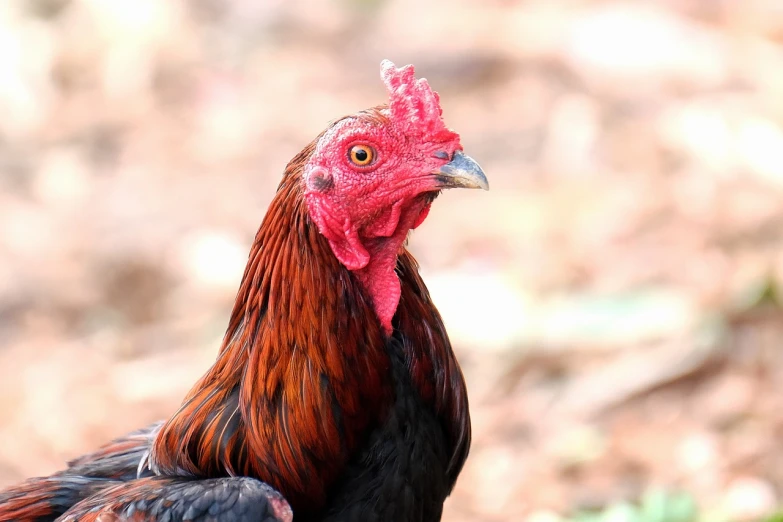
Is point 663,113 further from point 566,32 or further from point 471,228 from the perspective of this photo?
point 471,228

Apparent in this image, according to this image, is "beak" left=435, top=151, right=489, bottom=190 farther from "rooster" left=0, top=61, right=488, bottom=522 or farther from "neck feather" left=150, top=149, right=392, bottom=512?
"neck feather" left=150, top=149, right=392, bottom=512

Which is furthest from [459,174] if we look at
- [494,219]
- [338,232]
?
[494,219]

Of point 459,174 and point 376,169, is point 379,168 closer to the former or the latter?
point 376,169

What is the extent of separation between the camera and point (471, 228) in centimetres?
831

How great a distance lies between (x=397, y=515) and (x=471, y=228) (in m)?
5.27

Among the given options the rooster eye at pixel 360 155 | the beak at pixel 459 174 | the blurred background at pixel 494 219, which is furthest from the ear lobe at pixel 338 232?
the blurred background at pixel 494 219

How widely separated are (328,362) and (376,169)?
0.64 meters

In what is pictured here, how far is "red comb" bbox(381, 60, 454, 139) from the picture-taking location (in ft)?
10.2

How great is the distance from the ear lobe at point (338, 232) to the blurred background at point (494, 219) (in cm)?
255

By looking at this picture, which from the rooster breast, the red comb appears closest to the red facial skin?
the red comb

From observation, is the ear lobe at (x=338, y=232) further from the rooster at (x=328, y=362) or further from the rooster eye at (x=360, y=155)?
the rooster eye at (x=360, y=155)

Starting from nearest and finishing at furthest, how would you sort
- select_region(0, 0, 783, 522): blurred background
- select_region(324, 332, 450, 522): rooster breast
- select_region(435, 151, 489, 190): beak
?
select_region(435, 151, 489, 190): beak, select_region(324, 332, 450, 522): rooster breast, select_region(0, 0, 783, 522): blurred background

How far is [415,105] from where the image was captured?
3.12 m

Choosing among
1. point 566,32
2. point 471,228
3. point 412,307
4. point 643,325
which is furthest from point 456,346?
point 566,32
